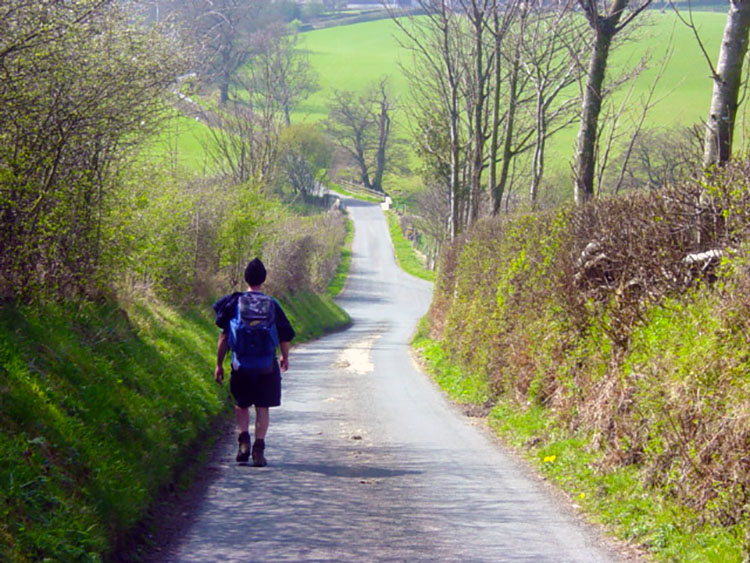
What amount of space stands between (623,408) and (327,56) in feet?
359

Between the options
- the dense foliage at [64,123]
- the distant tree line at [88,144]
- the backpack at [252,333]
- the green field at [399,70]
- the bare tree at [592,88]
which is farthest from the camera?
the green field at [399,70]

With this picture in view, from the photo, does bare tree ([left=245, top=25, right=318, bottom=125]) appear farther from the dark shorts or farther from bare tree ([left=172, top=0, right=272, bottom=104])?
the dark shorts

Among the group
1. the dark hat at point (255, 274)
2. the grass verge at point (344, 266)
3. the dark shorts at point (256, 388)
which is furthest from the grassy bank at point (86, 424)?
the grass verge at point (344, 266)

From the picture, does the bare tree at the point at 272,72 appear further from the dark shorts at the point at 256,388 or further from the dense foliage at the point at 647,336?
the dark shorts at the point at 256,388

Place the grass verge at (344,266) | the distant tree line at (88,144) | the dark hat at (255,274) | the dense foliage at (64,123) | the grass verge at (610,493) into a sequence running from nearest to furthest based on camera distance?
the grass verge at (610,493) < the dense foliage at (64,123) < the distant tree line at (88,144) < the dark hat at (255,274) < the grass verge at (344,266)

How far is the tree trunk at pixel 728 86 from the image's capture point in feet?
31.6

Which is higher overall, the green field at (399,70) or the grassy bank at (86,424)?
the green field at (399,70)

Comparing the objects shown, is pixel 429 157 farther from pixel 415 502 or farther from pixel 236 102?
pixel 415 502

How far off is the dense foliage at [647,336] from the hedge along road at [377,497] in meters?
0.89

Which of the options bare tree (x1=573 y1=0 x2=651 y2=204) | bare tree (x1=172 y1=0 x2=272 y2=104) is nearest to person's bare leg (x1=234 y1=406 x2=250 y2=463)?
bare tree (x1=172 y1=0 x2=272 y2=104)

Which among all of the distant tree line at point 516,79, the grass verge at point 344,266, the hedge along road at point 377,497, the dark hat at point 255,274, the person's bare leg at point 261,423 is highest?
the distant tree line at point 516,79

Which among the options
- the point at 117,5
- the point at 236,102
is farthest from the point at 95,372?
the point at 236,102

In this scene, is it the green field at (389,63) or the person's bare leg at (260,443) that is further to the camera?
the green field at (389,63)

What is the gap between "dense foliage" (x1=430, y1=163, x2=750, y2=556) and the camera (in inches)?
257
